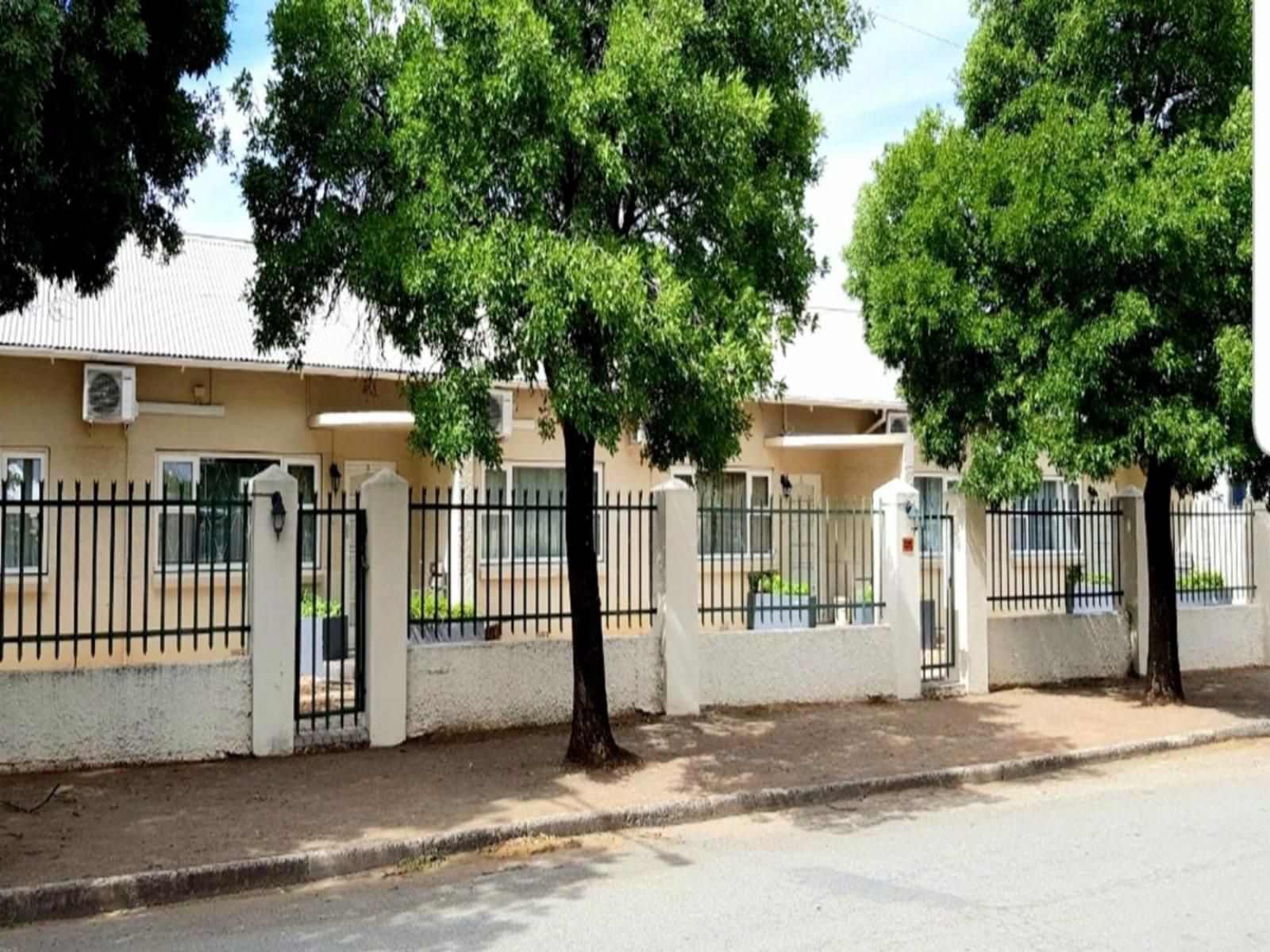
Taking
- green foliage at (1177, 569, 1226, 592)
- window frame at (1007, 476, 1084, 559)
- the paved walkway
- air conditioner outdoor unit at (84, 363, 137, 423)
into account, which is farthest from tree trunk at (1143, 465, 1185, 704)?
air conditioner outdoor unit at (84, 363, 137, 423)

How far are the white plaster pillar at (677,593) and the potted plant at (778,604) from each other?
0.96m

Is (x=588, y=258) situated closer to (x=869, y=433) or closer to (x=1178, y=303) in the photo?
(x=1178, y=303)

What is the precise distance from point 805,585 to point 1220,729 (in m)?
4.35

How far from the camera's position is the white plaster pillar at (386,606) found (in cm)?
1048

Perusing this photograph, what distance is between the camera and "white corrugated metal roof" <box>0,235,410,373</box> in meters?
13.7

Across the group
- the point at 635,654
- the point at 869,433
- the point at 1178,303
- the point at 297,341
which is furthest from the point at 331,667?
the point at 869,433

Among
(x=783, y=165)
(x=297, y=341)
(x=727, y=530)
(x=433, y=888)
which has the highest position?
(x=783, y=165)

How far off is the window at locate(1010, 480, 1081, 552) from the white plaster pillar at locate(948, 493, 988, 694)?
2.46ft

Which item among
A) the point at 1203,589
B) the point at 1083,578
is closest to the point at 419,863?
the point at 1083,578

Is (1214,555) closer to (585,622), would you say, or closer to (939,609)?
(939,609)

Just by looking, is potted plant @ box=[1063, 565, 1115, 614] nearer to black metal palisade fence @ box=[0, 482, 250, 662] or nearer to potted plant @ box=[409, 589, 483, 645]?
potted plant @ box=[409, 589, 483, 645]

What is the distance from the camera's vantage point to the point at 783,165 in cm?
927

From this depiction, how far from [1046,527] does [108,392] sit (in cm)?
1103

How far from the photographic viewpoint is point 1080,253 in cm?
1137
